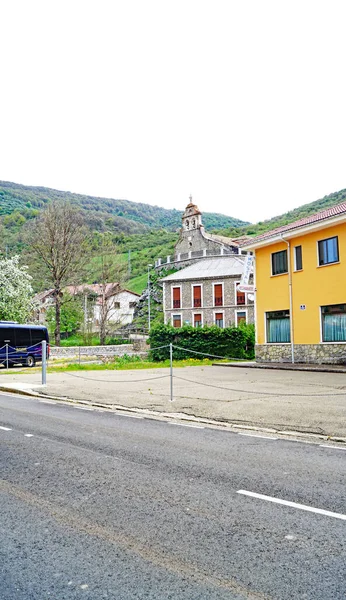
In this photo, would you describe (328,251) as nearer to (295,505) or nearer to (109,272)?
(295,505)

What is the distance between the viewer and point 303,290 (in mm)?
24469

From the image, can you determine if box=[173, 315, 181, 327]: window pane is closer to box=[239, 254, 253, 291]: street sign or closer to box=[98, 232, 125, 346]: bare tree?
box=[98, 232, 125, 346]: bare tree

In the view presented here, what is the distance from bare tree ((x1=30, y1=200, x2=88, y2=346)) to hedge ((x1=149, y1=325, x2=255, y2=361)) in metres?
15.0

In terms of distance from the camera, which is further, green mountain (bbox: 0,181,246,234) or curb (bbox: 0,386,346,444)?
green mountain (bbox: 0,181,246,234)

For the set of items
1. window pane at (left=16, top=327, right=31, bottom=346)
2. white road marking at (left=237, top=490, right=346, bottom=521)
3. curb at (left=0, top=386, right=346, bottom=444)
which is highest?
window pane at (left=16, top=327, right=31, bottom=346)

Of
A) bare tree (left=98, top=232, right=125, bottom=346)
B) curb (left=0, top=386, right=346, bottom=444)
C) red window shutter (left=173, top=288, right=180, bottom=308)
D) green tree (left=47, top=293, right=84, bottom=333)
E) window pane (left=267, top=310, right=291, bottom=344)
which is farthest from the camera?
red window shutter (left=173, top=288, right=180, bottom=308)

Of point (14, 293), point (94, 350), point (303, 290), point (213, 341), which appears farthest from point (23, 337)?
point (303, 290)

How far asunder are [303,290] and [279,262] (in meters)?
2.55

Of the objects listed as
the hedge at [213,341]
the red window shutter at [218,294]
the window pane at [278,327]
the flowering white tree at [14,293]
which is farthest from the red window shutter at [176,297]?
the window pane at [278,327]

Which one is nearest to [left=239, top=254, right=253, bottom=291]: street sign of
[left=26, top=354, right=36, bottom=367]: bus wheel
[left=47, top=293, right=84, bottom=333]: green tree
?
[left=26, top=354, right=36, bottom=367]: bus wheel

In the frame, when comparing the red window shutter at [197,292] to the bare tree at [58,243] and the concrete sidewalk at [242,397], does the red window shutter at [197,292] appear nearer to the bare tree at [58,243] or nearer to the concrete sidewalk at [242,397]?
the bare tree at [58,243]

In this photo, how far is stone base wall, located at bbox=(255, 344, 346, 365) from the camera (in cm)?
2284

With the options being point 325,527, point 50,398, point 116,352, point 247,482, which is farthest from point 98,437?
point 116,352

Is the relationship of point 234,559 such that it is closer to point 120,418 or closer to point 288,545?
point 288,545
